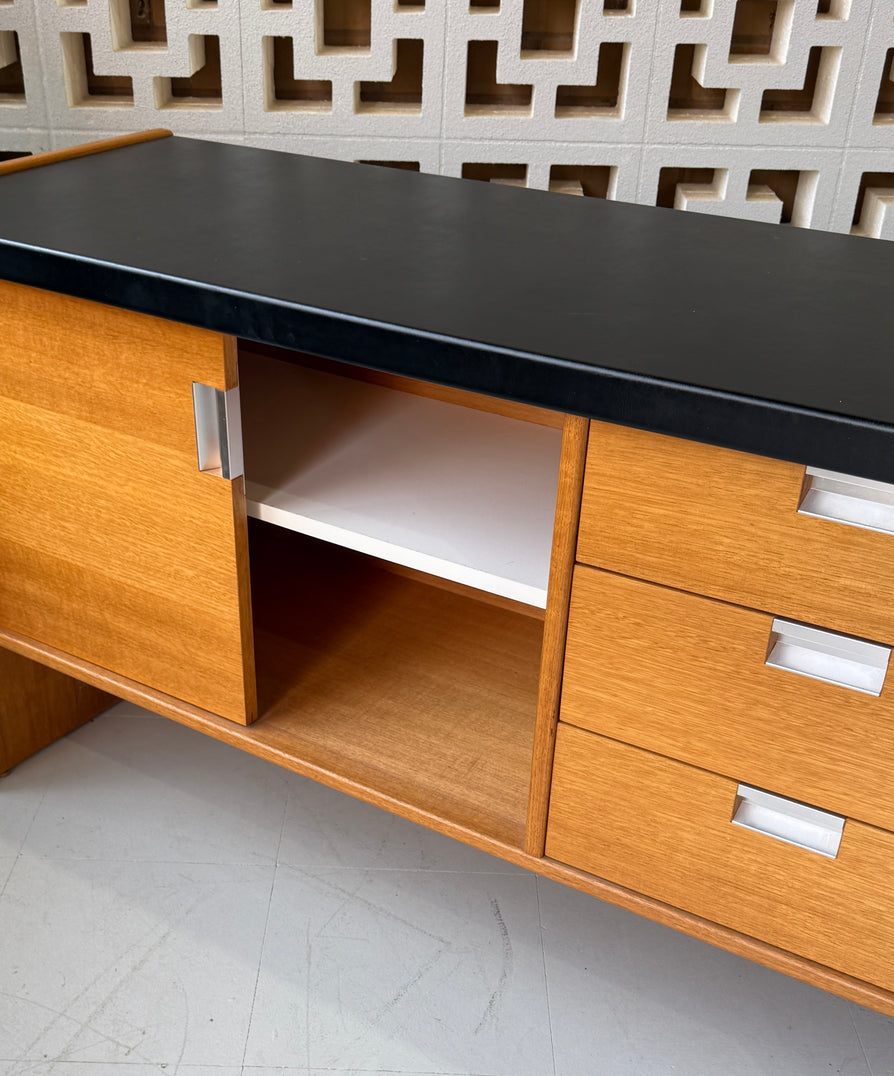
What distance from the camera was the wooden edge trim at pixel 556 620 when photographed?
0.93 meters

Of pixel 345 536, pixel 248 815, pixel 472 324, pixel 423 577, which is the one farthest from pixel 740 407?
pixel 248 815

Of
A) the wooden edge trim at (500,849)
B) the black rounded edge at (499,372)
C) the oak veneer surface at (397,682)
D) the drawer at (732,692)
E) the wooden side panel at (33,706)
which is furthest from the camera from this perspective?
the wooden side panel at (33,706)

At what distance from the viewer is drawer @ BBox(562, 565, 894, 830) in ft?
2.97

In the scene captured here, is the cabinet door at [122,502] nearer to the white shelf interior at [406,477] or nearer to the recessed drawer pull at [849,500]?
the white shelf interior at [406,477]

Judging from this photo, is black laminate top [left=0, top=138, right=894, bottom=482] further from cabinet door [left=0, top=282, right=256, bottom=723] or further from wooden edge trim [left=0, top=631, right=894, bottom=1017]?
wooden edge trim [left=0, top=631, right=894, bottom=1017]

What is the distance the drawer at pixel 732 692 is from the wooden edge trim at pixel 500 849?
0.59ft

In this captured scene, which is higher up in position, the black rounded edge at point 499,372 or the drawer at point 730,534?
the black rounded edge at point 499,372

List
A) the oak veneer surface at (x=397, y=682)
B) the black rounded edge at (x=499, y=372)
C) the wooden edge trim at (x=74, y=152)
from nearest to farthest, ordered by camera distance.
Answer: the black rounded edge at (x=499, y=372), the oak veneer surface at (x=397, y=682), the wooden edge trim at (x=74, y=152)

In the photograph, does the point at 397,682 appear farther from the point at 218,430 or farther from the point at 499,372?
the point at 499,372

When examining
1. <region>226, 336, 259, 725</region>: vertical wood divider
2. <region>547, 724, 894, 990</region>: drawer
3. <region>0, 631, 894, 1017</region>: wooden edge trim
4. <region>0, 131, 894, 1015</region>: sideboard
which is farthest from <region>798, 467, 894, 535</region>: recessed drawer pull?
<region>226, 336, 259, 725</region>: vertical wood divider

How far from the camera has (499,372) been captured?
911mm

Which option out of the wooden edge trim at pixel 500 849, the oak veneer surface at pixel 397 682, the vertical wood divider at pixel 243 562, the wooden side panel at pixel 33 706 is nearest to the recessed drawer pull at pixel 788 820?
the wooden edge trim at pixel 500 849

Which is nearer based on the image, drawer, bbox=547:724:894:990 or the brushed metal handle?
drawer, bbox=547:724:894:990

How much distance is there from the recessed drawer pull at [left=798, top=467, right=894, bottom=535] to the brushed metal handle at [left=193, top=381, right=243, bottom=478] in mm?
571
